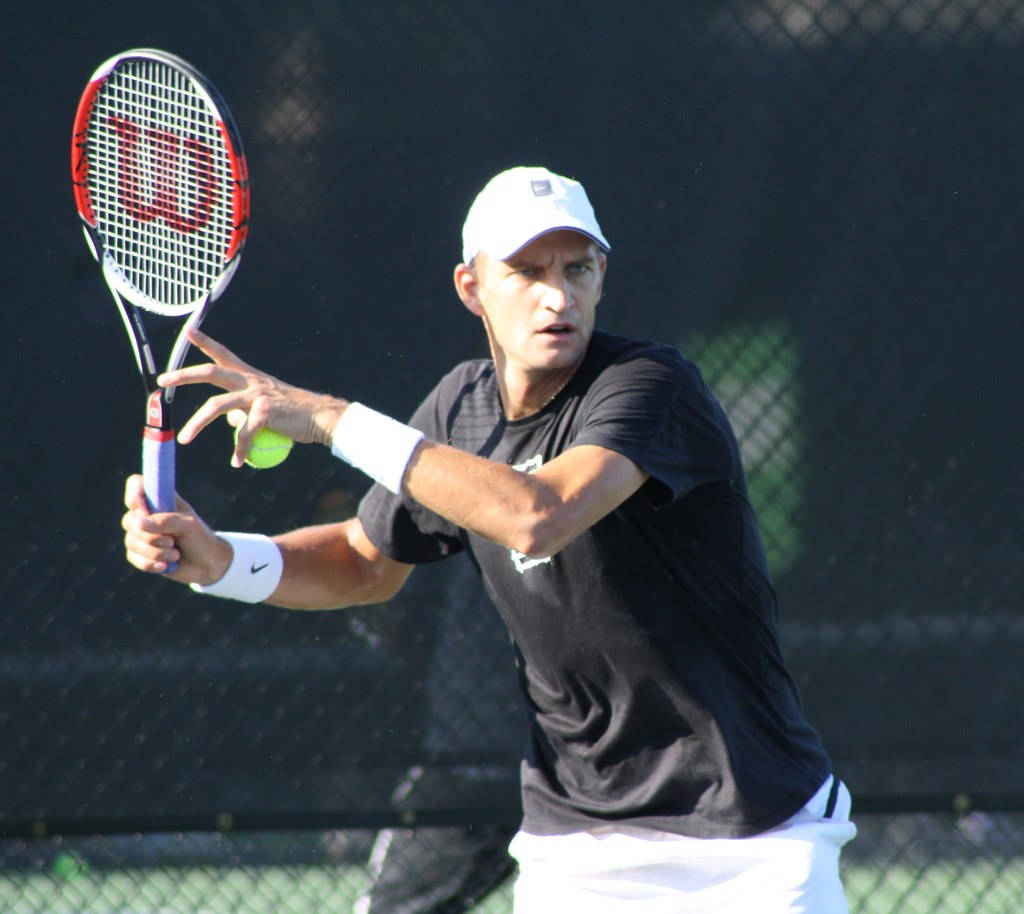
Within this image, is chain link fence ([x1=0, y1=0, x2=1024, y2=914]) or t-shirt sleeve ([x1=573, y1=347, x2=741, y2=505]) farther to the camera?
chain link fence ([x1=0, y1=0, x2=1024, y2=914])

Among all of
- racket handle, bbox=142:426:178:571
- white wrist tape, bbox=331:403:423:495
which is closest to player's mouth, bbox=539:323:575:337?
white wrist tape, bbox=331:403:423:495

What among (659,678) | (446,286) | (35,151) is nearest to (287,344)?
(446,286)

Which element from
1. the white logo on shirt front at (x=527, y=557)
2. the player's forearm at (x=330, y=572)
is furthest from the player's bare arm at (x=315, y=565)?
the white logo on shirt front at (x=527, y=557)

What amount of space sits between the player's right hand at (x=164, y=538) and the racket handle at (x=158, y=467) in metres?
0.01

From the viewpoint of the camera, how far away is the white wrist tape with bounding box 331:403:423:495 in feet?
5.87

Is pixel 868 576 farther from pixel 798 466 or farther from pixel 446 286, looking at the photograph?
pixel 446 286

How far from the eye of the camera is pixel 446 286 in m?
2.89

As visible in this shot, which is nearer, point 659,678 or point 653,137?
point 659,678

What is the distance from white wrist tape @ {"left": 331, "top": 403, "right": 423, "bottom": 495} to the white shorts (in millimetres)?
610

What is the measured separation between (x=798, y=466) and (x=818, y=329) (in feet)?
0.92

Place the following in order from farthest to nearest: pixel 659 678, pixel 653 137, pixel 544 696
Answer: pixel 653 137
pixel 544 696
pixel 659 678

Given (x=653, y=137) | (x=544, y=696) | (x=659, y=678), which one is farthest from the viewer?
(x=653, y=137)

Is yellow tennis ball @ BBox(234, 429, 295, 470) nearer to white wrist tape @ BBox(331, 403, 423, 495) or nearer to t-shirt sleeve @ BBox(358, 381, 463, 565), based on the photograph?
white wrist tape @ BBox(331, 403, 423, 495)

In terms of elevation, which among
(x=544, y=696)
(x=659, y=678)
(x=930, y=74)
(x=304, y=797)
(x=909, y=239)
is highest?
(x=930, y=74)
